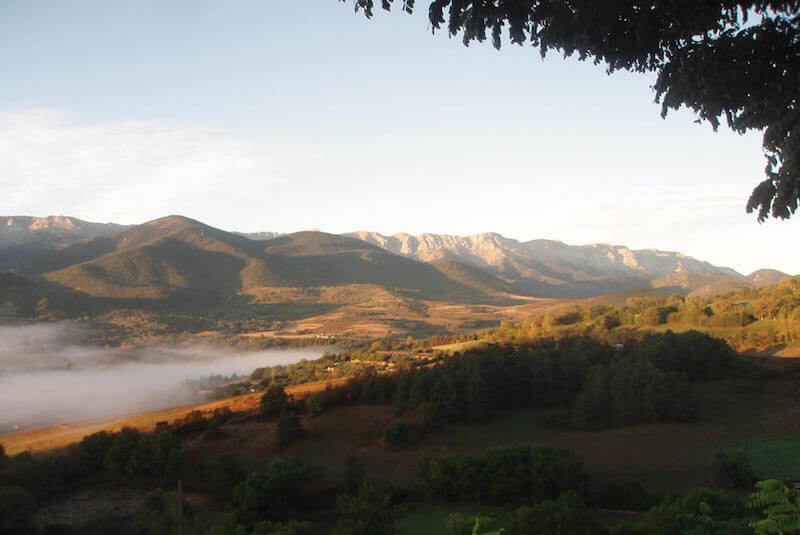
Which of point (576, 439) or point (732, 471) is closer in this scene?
point (732, 471)

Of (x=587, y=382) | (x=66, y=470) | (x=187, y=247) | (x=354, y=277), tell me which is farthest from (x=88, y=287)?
(x=587, y=382)

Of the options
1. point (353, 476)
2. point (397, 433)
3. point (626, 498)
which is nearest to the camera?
point (626, 498)

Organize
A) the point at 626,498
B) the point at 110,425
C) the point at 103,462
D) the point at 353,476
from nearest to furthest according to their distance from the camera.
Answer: the point at 626,498 → the point at 353,476 → the point at 103,462 → the point at 110,425

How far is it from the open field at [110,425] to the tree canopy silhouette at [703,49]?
31.4 metres

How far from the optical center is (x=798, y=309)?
4456cm

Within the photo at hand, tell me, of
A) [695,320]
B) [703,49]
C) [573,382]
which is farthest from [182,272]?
[703,49]

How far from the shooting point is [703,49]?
5.20 meters

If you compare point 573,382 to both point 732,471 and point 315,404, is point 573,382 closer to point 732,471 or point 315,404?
point 732,471

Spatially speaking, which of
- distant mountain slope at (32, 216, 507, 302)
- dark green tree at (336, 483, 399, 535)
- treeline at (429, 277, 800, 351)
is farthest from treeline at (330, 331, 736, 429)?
distant mountain slope at (32, 216, 507, 302)

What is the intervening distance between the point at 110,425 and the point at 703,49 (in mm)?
44630

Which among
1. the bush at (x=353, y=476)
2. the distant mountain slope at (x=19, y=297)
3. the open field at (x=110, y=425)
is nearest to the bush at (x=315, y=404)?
the open field at (x=110, y=425)

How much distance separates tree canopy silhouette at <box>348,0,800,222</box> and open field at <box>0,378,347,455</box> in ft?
103

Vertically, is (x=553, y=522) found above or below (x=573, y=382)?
above

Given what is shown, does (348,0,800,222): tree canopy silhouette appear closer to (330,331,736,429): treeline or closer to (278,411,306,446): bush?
(330,331,736,429): treeline
